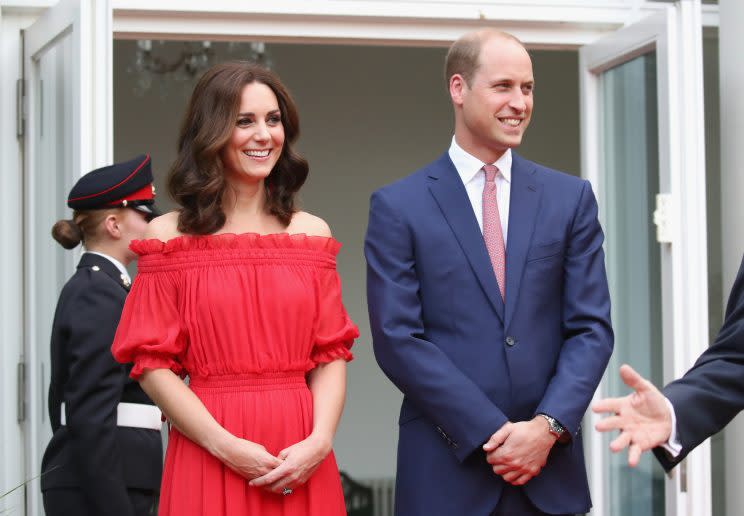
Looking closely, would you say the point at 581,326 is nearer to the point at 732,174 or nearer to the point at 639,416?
the point at 639,416

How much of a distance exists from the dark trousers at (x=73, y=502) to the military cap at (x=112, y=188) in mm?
826

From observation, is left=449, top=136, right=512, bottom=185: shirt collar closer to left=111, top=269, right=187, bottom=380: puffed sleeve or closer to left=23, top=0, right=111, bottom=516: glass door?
left=111, top=269, right=187, bottom=380: puffed sleeve

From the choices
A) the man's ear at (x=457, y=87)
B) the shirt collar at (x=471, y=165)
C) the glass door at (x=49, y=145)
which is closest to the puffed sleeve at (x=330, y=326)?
the shirt collar at (x=471, y=165)

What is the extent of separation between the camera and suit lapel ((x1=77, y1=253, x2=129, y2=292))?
11.4 ft

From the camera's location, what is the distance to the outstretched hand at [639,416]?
205 cm

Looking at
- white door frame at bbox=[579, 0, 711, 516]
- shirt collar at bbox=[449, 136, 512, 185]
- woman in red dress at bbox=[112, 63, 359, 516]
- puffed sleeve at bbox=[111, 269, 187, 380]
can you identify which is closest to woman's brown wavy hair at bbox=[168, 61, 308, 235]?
woman in red dress at bbox=[112, 63, 359, 516]

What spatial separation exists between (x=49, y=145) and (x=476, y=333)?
2134mm

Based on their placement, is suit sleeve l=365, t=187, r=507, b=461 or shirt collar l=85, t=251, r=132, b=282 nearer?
suit sleeve l=365, t=187, r=507, b=461

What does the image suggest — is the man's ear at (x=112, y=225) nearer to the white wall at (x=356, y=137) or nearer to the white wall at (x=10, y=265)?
the white wall at (x=10, y=265)

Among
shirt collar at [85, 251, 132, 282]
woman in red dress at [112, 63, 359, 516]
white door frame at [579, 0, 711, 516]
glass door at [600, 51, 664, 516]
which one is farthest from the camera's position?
glass door at [600, 51, 664, 516]

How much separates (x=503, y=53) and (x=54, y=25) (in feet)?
6.20

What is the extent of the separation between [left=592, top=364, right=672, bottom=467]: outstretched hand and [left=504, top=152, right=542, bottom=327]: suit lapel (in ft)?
2.59

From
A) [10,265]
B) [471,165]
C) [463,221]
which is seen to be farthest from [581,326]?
[10,265]

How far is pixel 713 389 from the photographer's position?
7.52 ft
